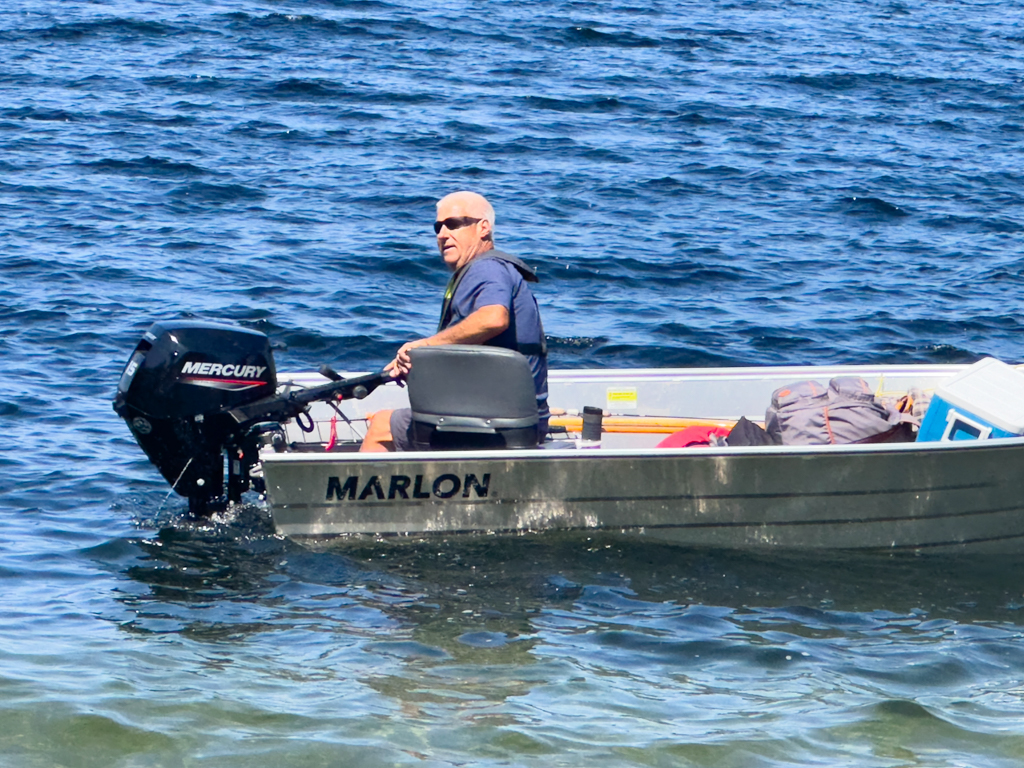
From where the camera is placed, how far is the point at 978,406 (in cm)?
586

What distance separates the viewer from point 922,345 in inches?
382

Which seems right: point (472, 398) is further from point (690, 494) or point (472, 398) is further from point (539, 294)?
point (539, 294)

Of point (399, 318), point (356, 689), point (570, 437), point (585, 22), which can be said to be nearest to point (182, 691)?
point (356, 689)

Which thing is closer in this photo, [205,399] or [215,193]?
[205,399]

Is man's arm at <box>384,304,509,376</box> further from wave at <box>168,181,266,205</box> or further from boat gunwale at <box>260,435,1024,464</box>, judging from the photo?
wave at <box>168,181,266,205</box>

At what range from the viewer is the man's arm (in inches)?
223

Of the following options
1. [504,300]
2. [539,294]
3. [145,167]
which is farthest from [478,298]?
[145,167]

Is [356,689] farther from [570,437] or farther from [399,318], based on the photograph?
[399,318]

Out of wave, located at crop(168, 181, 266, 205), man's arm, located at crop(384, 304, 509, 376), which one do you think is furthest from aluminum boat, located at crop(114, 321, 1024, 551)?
wave, located at crop(168, 181, 266, 205)

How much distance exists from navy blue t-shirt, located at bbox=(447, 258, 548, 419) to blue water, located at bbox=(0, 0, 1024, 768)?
883mm

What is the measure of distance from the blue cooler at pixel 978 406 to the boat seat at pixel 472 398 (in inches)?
71.6

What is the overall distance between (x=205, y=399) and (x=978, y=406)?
10.9ft

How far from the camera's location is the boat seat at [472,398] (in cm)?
560

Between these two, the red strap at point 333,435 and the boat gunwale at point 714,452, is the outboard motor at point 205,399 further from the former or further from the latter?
the red strap at point 333,435
